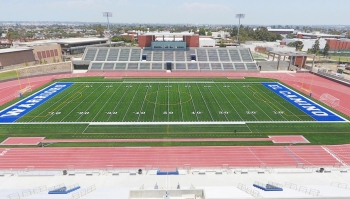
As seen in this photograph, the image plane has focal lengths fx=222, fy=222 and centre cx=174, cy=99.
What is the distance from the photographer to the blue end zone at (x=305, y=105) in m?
26.4

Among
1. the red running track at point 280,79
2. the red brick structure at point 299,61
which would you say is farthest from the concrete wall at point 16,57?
the red brick structure at point 299,61

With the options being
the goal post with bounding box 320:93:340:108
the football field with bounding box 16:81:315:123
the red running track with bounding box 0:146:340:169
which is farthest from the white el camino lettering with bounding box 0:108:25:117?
the goal post with bounding box 320:93:340:108

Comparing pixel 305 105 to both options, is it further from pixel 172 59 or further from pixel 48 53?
pixel 48 53

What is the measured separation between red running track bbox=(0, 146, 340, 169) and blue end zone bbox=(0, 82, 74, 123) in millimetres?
8198

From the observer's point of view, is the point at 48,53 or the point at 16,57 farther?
the point at 48,53

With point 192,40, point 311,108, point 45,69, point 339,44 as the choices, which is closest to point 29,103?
point 45,69

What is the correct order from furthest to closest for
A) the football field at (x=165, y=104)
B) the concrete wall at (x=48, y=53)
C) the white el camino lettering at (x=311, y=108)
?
1. the concrete wall at (x=48, y=53)
2. the white el camino lettering at (x=311, y=108)
3. the football field at (x=165, y=104)

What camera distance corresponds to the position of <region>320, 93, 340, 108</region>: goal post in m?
31.0

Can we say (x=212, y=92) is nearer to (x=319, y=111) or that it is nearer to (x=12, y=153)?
(x=319, y=111)

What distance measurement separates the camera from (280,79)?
45281 millimetres

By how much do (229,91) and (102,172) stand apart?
2623cm

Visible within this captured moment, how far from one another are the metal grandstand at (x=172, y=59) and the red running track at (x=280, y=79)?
303 cm

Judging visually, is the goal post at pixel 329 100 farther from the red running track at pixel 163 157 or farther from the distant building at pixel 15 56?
the distant building at pixel 15 56

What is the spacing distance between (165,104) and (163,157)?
12312mm
